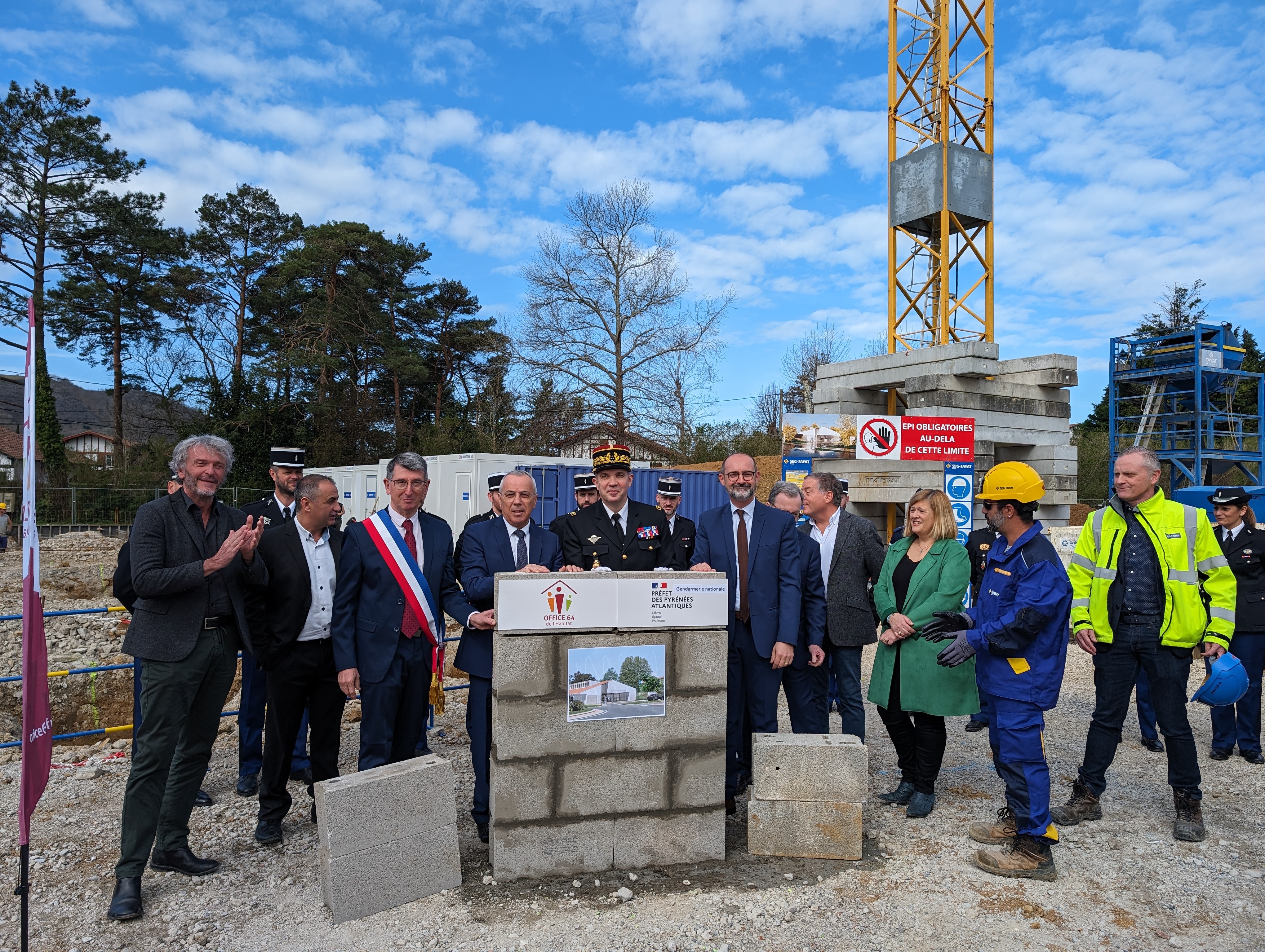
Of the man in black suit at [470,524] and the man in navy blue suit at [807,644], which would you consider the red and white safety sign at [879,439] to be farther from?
the man in black suit at [470,524]

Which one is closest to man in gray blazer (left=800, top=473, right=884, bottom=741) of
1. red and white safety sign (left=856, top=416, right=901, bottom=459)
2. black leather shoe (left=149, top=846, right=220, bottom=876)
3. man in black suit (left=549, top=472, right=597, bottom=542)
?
man in black suit (left=549, top=472, right=597, bottom=542)

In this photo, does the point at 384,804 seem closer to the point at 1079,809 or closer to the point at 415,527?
the point at 415,527

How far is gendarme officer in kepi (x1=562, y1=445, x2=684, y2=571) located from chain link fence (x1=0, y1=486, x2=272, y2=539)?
26067 mm

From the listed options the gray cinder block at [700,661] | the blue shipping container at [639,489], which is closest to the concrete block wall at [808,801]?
the gray cinder block at [700,661]

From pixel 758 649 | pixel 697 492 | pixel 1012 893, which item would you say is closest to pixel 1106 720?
pixel 1012 893

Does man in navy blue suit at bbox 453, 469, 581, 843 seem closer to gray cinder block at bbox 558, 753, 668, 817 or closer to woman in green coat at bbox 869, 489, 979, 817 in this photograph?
gray cinder block at bbox 558, 753, 668, 817

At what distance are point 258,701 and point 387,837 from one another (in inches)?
80.6

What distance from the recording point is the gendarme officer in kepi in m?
4.72

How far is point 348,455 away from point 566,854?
1198 inches

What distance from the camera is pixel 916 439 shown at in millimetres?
13078

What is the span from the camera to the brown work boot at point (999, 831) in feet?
14.1

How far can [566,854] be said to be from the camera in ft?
12.7

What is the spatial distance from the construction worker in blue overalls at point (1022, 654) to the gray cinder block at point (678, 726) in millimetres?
1310

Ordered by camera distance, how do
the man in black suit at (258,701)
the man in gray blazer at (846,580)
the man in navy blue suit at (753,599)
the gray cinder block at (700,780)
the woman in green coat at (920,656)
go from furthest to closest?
the man in gray blazer at (846,580) → the man in black suit at (258,701) → the man in navy blue suit at (753,599) → the woman in green coat at (920,656) → the gray cinder block at (700,780)
